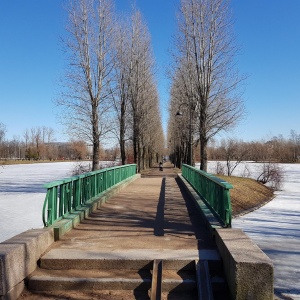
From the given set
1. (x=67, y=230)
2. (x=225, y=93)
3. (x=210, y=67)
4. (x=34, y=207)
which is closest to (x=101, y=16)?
(x=210, y=67)

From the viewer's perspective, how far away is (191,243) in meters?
5.84

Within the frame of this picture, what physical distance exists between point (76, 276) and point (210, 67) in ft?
56.2

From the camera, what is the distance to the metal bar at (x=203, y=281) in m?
4.07

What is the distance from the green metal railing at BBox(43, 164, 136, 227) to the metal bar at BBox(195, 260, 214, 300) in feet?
8.54

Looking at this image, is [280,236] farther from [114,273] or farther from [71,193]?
[114,273]

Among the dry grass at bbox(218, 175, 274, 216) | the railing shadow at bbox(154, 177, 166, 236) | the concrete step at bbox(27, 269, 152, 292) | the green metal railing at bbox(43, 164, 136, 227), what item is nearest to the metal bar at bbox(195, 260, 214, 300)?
the concrete step at bbox(27, 269, 152, 292)

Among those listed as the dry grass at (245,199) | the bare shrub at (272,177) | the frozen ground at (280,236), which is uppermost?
the bare shrub at (272,177)

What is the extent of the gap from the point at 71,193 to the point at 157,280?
368 cm

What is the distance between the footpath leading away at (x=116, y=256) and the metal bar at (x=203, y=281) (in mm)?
134

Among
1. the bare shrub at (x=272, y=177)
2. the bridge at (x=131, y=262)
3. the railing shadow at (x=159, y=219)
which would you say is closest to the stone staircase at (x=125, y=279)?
the bridge at (x=131, y=262)

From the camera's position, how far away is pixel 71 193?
755 cm

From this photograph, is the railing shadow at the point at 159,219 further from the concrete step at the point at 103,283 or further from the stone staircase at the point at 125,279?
the concrete step at the point at 103,283

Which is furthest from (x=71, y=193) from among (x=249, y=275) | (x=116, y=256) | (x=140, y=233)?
(x=249, y=275)

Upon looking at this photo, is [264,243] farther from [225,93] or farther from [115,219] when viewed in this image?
[225,93]
